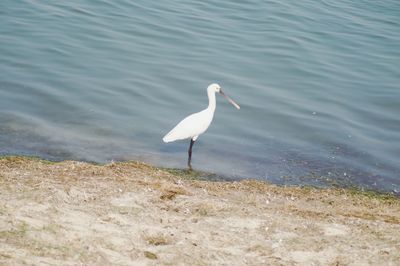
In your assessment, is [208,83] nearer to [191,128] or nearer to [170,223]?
[191,128]

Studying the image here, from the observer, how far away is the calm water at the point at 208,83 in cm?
1317

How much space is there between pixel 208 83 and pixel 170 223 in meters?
9.87

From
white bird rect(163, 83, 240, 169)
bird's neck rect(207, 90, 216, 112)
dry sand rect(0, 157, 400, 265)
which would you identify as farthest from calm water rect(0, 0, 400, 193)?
dry sand rect(0, 157, 400, 265)

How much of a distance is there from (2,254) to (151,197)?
9.02ft

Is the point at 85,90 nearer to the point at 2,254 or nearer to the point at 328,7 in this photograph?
the point at 2,254

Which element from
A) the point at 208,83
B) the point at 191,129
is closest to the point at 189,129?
the point at 191,129

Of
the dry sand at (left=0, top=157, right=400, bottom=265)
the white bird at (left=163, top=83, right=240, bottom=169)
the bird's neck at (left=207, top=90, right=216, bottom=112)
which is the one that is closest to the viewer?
the dry sand at (left=0, top=157, right=400, bottom=265)

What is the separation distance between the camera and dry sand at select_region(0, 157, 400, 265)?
6.94 metres

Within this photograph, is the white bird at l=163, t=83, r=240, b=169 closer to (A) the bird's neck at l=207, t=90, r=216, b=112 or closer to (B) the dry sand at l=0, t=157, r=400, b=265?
(A) the bird's neck at l=207, t=90, r=216, b=112

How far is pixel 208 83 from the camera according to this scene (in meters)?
17.5

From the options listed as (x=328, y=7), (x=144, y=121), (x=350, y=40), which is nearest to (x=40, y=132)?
(x=144, y=121)

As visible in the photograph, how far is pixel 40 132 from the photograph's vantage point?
13.5 meters

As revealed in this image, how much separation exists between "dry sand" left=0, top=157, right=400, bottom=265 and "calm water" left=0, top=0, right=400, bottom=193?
8.19ft

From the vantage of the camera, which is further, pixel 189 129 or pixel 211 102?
pixel 211 102
